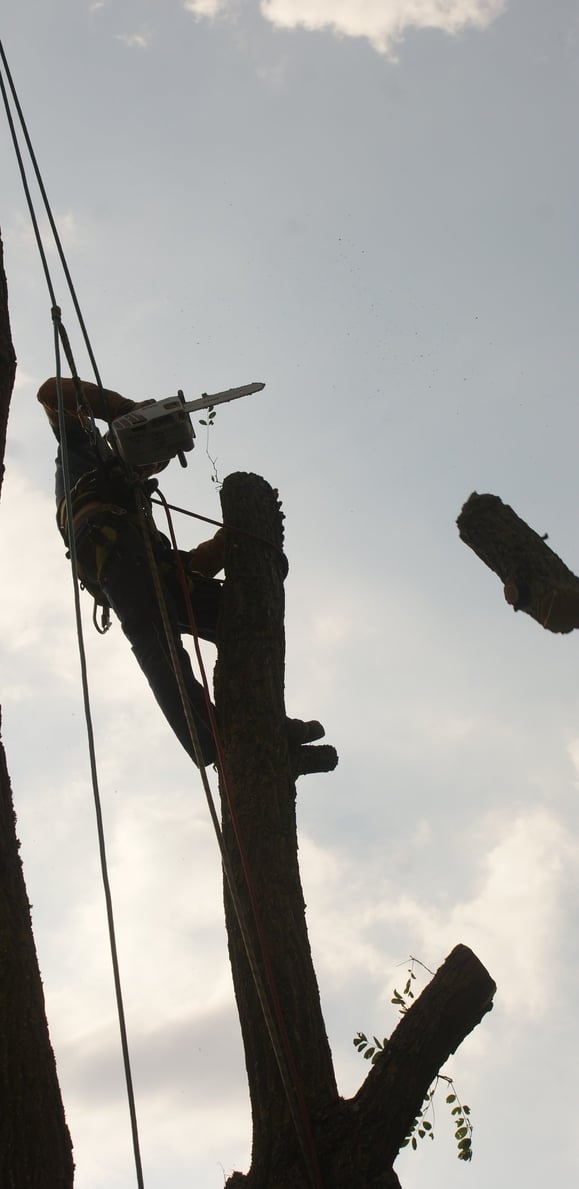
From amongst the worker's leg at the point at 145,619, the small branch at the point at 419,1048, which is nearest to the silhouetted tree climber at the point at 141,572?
the worker's leg at the point at 145,619

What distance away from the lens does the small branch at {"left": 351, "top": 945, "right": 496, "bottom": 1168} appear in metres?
2.51

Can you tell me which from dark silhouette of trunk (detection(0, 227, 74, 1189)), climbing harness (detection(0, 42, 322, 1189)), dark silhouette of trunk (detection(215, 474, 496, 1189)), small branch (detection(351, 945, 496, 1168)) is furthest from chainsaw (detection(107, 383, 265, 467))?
small branch (detection(351, 945, 496, 1168))

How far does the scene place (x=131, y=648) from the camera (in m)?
4.09

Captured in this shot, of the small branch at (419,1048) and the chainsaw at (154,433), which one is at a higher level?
the chainsaw at (154,433)

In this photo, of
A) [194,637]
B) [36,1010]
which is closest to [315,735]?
[194,637]

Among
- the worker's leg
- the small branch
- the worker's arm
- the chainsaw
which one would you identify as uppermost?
the worker's arm

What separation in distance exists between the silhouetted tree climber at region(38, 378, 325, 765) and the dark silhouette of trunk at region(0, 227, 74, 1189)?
1.56 meters

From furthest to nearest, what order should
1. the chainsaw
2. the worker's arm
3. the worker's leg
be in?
the worker's arm, the chainsaw, the worker's leg

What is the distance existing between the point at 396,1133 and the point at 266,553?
1938 millimetres

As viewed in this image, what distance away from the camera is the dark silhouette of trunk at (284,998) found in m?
2.50

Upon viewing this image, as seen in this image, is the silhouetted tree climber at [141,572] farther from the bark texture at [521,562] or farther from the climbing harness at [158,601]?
the bark texture at [521,562]

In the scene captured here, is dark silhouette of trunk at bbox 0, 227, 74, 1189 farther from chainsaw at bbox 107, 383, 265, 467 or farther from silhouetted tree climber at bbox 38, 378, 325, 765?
chainsaw at bbox 107, 383, 265, 467

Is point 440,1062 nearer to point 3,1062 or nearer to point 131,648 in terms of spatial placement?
point 3,1062

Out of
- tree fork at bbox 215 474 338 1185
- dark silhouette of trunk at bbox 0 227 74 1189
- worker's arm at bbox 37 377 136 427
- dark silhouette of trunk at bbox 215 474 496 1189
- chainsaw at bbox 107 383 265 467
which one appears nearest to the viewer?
dark silhouette of trunk at bbox 0 227 74 1189
